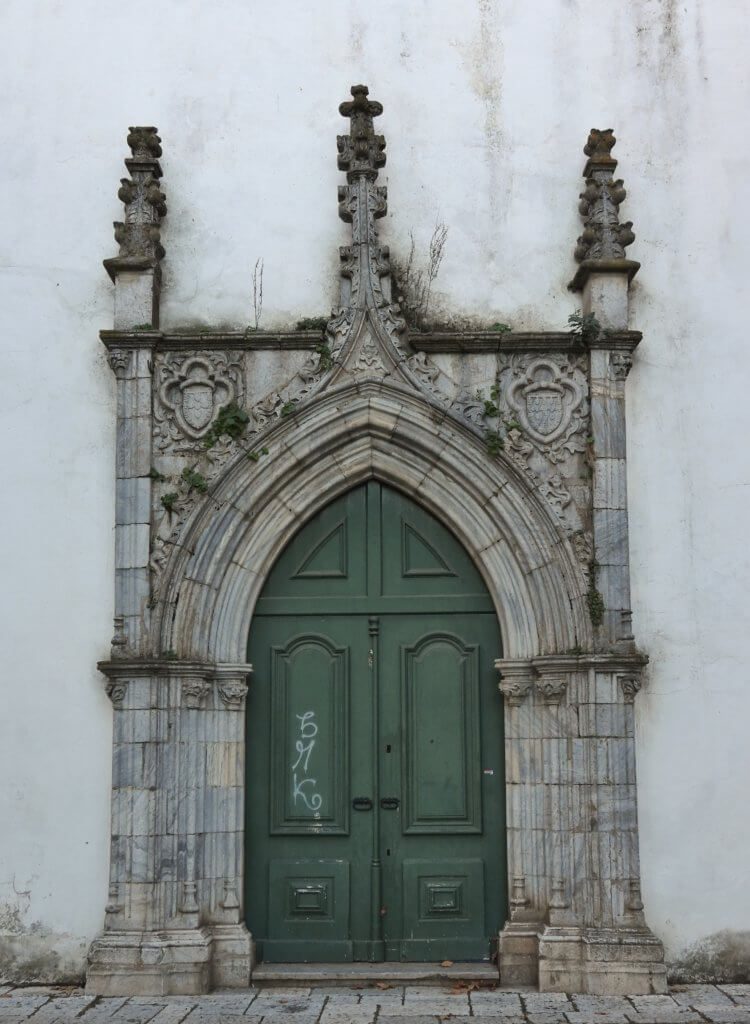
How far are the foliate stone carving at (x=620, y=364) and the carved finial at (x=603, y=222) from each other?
19.5 inches

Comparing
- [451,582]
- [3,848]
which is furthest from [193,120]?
[3,848]

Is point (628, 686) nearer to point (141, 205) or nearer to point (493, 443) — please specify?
point (493, 443)

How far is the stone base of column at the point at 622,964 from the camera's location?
661cm

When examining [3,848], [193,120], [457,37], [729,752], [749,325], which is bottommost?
[3,848]

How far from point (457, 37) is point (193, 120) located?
1.80m

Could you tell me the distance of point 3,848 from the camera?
277 inches

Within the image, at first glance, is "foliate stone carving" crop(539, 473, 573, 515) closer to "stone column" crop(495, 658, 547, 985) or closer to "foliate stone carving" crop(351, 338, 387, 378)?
"stone column" crop(495, 658, 547, 985)

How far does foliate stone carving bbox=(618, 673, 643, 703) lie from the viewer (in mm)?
6930

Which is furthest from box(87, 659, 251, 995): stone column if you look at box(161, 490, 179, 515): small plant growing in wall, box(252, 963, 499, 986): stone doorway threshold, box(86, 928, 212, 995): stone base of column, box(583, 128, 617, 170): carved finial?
box(583, 128, 617, 170): carved finial

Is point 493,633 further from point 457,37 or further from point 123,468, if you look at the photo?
point 457,37

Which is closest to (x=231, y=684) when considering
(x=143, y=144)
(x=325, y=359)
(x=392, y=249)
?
(x=325, y=359)

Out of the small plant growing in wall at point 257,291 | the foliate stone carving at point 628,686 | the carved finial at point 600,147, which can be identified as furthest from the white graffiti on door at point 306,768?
the carved finial at point 600,147

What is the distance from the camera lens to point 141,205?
736cm

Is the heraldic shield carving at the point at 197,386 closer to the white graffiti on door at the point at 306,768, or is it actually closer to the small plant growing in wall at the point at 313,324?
the small plant growing in wall at the point at 313,324
